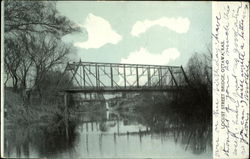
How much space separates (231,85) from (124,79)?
106 centimetres

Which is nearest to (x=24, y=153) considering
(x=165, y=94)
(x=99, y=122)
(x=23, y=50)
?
(x=99, y=122)

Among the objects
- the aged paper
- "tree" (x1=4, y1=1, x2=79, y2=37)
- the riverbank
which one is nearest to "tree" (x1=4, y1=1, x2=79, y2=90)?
"tree" (x1=4, y1=1, x2=79, y2=37)

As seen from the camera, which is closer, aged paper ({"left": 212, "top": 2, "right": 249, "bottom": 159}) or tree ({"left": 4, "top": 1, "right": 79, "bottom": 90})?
tree ({"left": 4, "top": 1, "right": 79, "bottom": 90})

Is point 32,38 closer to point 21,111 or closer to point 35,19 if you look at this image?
point 35,19

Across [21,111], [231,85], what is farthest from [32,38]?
[231,85]

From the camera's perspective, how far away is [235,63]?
109 inches

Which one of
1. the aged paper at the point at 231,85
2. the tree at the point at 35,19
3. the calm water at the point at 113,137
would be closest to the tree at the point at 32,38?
the tree at the point at 35,19

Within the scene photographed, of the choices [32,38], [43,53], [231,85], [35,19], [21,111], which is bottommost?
[21,111]

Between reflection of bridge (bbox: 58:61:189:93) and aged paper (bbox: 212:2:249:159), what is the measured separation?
38 cm

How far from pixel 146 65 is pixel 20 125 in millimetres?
1282

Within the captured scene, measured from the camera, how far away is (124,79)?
2.74m

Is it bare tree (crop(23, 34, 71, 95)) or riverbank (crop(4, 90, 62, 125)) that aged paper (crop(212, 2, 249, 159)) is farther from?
riverbank (crop(4, 90, 62, 125))

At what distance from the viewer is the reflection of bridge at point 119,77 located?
Result: 2.59 meters

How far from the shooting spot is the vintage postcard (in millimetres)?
2561
